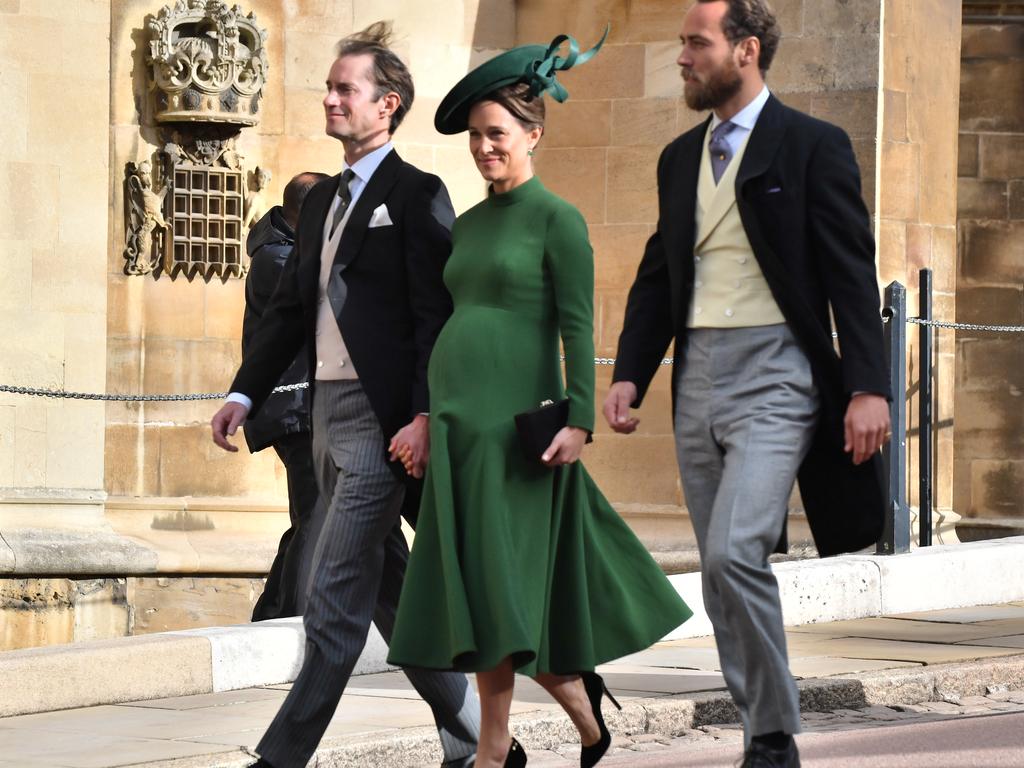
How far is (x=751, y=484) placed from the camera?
4.84m

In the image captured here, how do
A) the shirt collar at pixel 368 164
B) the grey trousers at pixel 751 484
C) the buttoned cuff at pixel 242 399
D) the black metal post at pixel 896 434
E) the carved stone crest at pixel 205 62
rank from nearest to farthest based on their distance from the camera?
the grey trousers at pixel 751 484 → the shirt collar at pixel 368 164 → the buttoned cuff at pixel 242 399 → the black metal post at pixel 896 434 → the carved stone crest at pixel 205 62

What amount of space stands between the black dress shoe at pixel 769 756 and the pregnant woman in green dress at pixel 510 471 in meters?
0.49

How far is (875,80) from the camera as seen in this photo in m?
10.9

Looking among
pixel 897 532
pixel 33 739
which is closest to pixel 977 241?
pixel 897 532

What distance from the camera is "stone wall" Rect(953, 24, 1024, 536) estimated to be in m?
14.2

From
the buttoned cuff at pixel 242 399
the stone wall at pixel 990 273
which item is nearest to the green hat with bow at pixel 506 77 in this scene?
the buttoned cuff at pixel 242 399

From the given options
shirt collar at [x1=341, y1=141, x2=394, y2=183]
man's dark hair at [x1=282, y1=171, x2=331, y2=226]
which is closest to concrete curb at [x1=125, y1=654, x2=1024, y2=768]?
shirt collar at [x1=341, y1=141, x2=394, y2=183]

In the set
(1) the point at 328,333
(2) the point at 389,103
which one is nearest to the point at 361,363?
(1) the point at 328,333

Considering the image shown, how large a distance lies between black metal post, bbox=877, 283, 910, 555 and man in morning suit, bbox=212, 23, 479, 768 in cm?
409

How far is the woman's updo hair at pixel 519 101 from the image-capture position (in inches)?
207

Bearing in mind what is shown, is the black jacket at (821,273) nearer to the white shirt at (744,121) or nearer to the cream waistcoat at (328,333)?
the white shirt at (744,121)

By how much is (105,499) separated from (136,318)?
0.86 m

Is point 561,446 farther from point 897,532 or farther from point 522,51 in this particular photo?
point 897,532

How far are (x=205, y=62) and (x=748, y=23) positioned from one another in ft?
18.9
